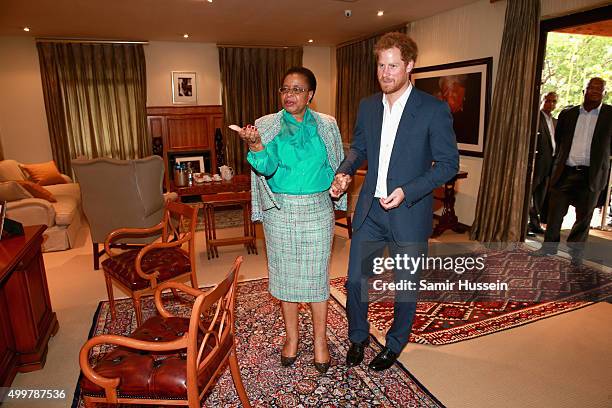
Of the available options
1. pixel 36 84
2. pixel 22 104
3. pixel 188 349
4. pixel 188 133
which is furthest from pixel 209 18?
pixel 188 349

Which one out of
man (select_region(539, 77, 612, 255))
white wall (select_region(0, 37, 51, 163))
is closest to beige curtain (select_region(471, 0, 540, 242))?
man (select_region(539, 77, 612, 255))

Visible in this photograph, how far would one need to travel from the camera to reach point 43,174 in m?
5.89

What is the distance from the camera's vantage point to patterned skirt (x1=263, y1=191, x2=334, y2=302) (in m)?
1.97

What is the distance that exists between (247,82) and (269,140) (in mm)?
5904

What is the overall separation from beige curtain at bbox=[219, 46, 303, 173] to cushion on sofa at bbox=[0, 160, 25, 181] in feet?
10.5

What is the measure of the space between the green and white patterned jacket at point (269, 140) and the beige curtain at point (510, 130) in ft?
9.13

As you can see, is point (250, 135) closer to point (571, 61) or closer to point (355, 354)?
point (355, 354)

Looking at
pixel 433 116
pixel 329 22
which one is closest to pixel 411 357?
pixel 433 116

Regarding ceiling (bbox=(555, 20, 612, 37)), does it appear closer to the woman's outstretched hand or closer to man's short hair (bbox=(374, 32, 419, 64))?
man's short hair (bbox=(374, 32, 419, 64))

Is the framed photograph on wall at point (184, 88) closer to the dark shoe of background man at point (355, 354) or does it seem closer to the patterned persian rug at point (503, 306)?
the patterned persian rug at point (503, 306)

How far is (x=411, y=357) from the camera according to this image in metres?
2.33

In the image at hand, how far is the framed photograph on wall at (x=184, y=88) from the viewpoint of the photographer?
7.16 m

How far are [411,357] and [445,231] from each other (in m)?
2.92

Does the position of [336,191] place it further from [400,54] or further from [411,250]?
[400,54]
